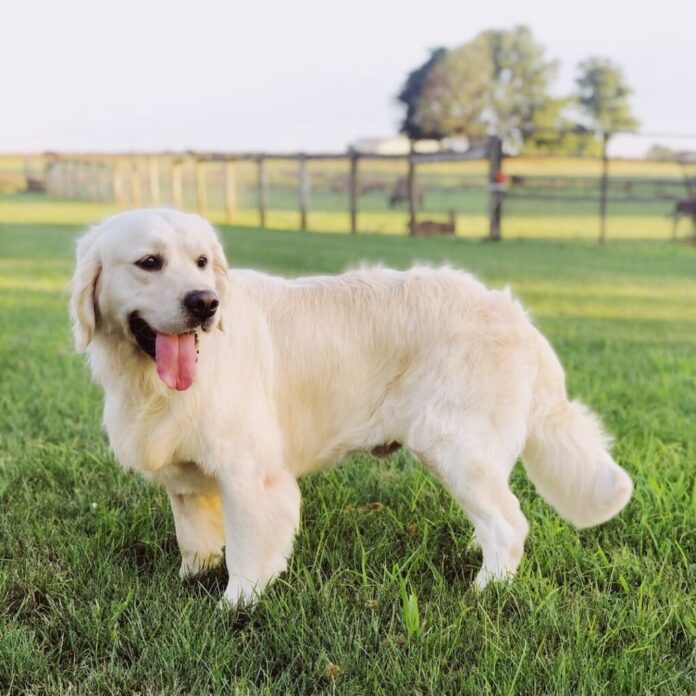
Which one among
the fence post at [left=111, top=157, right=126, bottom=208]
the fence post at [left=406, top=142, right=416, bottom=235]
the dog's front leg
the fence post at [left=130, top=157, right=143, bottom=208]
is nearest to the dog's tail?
the dog's front leg

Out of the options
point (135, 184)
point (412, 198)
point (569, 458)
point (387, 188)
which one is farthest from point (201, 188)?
point (569, 458)

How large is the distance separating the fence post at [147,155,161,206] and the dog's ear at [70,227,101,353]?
27426 mm

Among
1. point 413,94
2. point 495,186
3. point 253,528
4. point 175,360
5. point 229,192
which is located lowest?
point 229,192

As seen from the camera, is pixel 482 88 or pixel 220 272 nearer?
pixel 220 272

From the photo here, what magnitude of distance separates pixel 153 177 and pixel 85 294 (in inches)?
1106

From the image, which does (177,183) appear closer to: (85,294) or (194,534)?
(194,534)

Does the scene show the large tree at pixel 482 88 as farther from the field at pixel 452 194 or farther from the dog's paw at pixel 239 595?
the dog's paw at pixel 239 595

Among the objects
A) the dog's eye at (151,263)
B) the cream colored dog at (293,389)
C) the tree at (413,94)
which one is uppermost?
the tree at (413,94)

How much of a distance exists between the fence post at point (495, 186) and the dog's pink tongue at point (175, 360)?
16116mm

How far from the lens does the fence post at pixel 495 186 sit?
18.1m

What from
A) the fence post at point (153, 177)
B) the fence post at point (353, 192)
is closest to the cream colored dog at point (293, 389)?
the fence post at point (353, 192)

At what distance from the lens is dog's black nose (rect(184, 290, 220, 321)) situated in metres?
2.62

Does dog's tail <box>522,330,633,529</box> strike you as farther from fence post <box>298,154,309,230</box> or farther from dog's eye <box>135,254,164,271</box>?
fence post <box>298,154,309,230</box>

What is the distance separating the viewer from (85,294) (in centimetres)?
277
